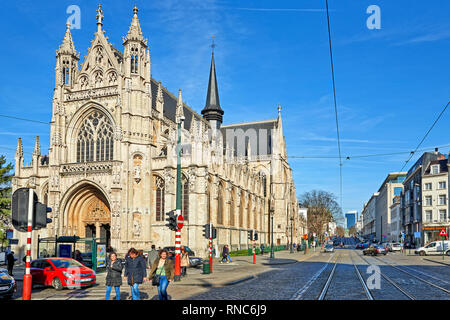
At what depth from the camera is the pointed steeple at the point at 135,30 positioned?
136 ft

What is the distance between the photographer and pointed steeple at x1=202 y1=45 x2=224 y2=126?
7112cm

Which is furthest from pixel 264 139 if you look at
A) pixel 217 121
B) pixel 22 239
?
pixel 22 239

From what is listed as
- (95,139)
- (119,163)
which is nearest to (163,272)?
(119,163)

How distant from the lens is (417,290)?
15609 mm

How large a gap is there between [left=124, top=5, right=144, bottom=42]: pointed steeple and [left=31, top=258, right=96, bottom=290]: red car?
2844cm

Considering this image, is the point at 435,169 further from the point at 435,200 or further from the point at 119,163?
the point at 119,163

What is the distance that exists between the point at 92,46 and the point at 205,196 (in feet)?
63.6

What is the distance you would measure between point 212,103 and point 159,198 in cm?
3353

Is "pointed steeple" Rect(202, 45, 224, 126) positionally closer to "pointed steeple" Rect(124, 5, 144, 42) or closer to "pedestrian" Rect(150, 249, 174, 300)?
"pointed steeple" Rect(124, 5, 144, 42)

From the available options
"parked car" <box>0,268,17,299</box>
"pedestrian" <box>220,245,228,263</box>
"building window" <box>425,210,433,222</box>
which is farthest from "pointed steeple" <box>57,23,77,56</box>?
"building window" <box>425,210,433,222</box>

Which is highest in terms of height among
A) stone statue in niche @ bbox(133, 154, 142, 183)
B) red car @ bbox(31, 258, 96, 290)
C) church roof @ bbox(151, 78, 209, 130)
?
church roof @ bbox(151, 78, 209, 130)

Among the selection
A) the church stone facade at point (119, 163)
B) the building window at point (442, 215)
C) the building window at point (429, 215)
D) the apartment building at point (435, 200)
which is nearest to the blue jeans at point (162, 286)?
the church stone facade at point (119, 163)

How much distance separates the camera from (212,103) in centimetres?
7131

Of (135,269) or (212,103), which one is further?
(212,103)
